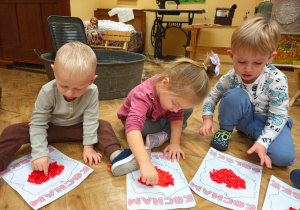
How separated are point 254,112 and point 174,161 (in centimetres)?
44

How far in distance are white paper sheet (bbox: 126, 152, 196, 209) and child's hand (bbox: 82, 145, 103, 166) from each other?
0.53ft

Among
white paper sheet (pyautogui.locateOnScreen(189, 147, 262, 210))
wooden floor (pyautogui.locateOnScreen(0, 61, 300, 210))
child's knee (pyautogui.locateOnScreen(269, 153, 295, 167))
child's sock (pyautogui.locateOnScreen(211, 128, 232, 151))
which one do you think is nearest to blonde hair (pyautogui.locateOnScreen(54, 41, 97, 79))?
wooden floor (pyautogui.locateOnScreen(0, 61, 300, 210))

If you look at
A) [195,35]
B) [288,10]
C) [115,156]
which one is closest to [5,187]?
[115,156]

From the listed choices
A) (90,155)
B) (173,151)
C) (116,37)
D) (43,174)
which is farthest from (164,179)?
(116,37)

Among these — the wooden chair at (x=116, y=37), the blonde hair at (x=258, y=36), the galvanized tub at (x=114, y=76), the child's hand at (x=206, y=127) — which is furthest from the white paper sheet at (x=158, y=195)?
the wooden chair at (x=116, y=37)

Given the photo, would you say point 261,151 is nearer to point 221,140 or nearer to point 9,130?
point 221,140

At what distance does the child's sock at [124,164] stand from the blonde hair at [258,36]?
0.57 m

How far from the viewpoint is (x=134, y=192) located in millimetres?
708

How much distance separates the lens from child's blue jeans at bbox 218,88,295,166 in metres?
0.88

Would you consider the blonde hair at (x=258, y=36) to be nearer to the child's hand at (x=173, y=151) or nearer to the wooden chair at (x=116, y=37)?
the child's hand at (x=173, y=151)

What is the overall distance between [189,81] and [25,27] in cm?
235

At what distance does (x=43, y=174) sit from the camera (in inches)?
29.8

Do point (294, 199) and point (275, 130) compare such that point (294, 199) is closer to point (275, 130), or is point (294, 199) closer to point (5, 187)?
point (275, 130)

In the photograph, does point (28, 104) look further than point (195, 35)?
No
